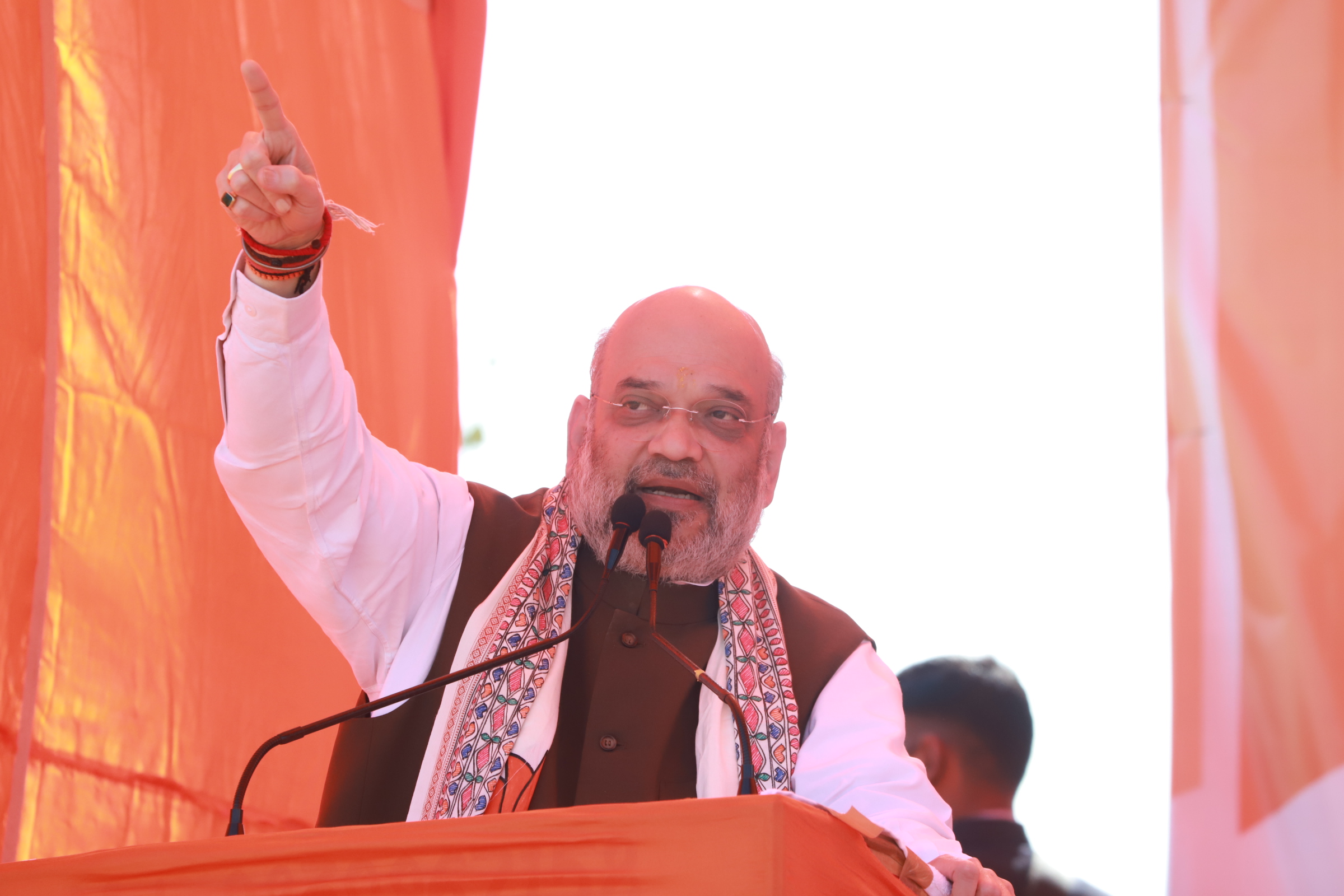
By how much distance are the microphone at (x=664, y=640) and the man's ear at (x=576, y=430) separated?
45cm

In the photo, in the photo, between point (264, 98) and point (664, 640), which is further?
point (664, 640)

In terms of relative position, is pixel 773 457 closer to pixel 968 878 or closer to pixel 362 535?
pixel 362 535

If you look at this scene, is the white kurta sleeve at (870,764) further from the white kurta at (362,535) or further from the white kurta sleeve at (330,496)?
the white kurta sleeve at (330,496)

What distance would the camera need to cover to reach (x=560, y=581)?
2.23 meters

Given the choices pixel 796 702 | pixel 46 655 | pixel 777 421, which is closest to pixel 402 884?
pixel 796 702

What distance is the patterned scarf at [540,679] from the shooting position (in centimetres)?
197

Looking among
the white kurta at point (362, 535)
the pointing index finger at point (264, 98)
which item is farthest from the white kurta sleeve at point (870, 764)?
the pointing index finger at point (264, 98)

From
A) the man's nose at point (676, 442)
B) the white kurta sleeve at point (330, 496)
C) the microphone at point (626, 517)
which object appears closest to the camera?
the white kurta sleeve at point (330, 496)

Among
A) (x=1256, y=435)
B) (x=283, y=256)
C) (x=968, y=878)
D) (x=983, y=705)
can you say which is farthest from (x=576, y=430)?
(x=1256, y=435)

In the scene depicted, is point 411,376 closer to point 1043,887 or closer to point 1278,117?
point 1043,887

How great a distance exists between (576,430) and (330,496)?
1.93 feet

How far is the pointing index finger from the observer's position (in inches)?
60.6

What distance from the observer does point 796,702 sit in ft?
7.14

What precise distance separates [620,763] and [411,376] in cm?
145
